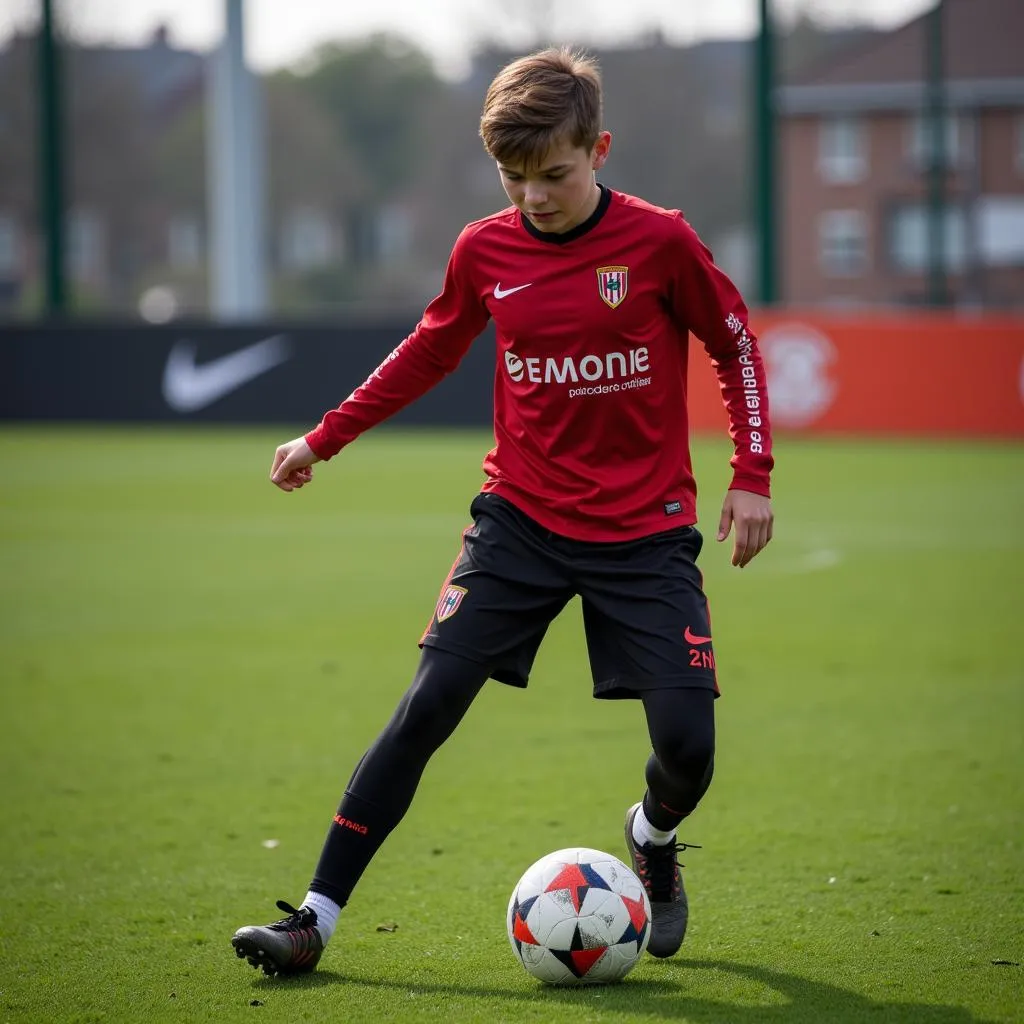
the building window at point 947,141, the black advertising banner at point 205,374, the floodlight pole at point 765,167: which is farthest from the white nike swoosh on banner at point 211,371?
the building window at point 947,141

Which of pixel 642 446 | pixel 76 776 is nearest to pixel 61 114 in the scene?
pixel 76 776

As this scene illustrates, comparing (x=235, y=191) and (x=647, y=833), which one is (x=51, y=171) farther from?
(x=647, y=833)

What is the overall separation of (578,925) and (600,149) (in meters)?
1.87

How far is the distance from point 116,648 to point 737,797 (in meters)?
4.16

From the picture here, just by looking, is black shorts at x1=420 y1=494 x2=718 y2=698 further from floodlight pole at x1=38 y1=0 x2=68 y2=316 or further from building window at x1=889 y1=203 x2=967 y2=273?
building window at x1=889 y1=203 x2=967 y2=273

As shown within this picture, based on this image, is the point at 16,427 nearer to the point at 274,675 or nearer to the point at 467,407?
the point at 467,407

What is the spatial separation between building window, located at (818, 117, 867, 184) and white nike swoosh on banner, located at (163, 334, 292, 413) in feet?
77.1

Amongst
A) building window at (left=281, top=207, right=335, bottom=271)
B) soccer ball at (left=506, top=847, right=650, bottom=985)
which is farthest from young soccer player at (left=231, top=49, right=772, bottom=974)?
building window at (left=281, top=207, right=335, bottom=271)

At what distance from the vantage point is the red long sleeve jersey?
158 inches

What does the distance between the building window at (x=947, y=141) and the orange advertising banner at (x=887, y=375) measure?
16.0 feet

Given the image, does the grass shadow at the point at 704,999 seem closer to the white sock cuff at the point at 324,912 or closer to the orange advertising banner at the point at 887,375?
the white sock cuff at the point at 324,912

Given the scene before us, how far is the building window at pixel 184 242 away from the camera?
74.4m

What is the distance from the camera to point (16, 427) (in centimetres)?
2330

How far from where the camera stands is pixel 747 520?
404cm
